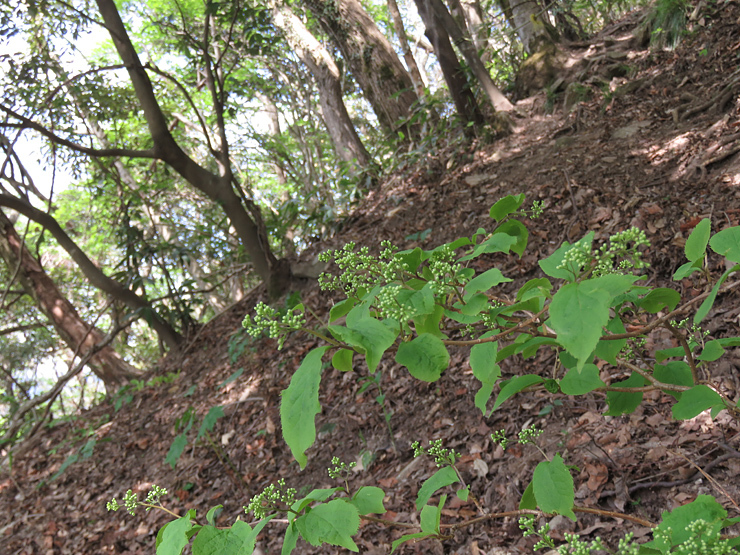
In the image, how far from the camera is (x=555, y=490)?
113 centimetres

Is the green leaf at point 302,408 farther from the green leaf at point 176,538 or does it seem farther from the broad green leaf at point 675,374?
the broad green leaf at point 675,374

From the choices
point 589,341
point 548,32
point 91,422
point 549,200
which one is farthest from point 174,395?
point 548,32

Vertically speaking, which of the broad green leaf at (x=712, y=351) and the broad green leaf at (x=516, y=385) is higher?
the broad green leaf at (x=516, y=385)

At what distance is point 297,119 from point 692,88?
7732 mm

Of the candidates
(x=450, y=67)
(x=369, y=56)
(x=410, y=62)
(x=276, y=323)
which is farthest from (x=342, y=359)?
(x=410, y=62)

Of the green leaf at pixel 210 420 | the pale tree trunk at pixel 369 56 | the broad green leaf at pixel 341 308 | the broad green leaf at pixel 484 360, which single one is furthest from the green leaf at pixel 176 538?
the pale tree trunk at pixel 369 56

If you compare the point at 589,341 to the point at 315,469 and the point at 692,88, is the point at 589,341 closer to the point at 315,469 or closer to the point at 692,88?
the point at 315,469

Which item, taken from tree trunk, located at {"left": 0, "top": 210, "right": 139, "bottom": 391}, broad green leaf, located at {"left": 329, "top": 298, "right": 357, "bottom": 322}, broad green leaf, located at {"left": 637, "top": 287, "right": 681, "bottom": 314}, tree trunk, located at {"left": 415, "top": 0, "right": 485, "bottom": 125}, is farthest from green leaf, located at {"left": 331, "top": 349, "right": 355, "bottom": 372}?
tree trunk, located at {"left": 0, "top": 210, "right": 139, "bottom": 391}

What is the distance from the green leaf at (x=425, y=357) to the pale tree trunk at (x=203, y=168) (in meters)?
5.21

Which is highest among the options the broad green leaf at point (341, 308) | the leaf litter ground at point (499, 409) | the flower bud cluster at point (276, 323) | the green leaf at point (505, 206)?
the flower bud cluster at point (276, 323)

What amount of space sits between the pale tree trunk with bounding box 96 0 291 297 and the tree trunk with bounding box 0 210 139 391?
2.92 metres

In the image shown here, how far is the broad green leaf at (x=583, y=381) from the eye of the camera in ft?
3.55

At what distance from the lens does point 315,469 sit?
10.7 ft

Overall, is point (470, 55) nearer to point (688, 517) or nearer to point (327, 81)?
point (327, 81)
